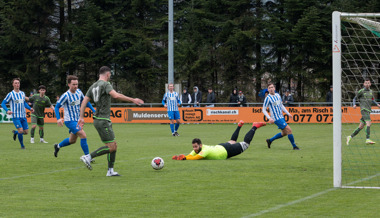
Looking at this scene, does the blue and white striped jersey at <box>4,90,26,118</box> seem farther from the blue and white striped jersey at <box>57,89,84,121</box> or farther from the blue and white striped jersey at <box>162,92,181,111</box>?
the blue and white striped jersey at <box>162,92,181,111</box>

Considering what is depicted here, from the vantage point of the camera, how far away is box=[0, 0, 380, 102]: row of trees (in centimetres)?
3922

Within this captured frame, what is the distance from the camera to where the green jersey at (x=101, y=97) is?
9953mm

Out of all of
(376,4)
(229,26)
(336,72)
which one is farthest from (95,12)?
(336,72)

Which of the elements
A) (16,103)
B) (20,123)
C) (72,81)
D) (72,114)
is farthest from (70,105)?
(16,103)

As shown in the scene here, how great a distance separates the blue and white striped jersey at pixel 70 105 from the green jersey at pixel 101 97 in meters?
2.89

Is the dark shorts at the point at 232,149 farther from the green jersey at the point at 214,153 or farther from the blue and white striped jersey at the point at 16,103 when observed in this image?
the blue and white striped jersey at the point at 16,103

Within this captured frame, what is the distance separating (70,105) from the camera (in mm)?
12984

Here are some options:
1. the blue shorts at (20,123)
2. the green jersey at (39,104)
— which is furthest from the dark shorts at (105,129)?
the green jersey at (39,104)

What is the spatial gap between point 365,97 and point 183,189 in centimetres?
1026

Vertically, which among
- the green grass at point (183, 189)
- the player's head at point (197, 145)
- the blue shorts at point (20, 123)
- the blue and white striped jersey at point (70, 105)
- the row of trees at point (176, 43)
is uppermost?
the row of trees at point (176, 43)

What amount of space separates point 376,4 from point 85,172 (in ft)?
100

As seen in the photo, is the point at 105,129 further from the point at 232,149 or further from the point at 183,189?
the point at 232,149

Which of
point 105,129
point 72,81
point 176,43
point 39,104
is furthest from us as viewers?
point 176,43

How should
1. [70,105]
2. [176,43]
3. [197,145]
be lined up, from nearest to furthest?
[197,145] → [70,105] → [176,43]
